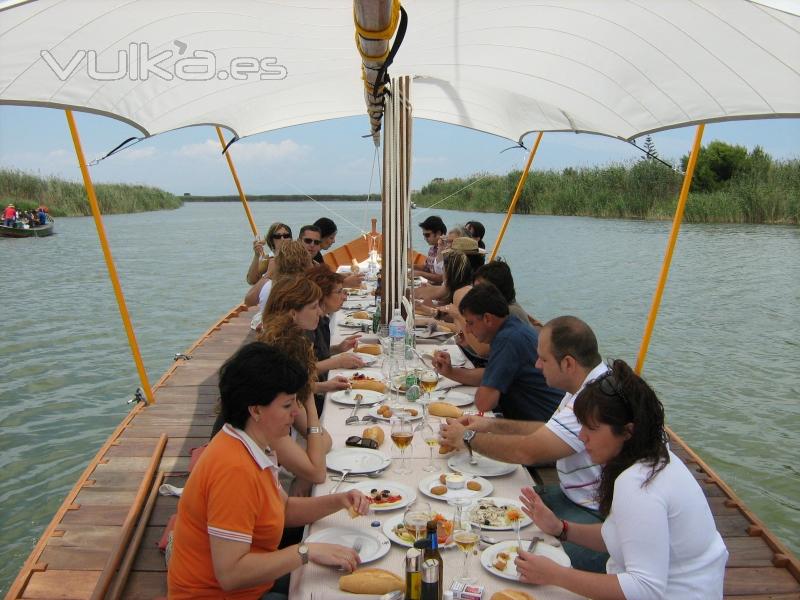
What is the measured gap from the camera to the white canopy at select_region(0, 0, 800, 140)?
3.44 meters

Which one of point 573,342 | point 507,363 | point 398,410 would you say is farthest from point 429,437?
point 573,342

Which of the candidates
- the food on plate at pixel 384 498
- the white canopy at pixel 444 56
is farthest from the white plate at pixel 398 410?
the white canopy at pixel 444 56

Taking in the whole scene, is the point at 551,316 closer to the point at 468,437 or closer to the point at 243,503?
the point at 468,437

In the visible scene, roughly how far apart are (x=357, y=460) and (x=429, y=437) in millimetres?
376

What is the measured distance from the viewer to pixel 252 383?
199 cm

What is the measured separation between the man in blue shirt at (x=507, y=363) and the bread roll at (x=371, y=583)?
5.31 ft

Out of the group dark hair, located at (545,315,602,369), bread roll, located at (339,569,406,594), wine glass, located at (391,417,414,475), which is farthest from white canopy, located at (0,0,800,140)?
bread roll, located at (339,569,406,594)

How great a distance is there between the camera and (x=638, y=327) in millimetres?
13484

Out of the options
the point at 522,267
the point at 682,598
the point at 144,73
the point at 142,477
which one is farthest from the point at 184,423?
the point at 522,267

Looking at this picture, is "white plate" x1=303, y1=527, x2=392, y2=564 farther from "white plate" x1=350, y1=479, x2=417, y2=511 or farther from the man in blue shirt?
the man in blue shirt

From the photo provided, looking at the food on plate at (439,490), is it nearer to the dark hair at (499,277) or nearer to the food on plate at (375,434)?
the food on plate at (375,434)

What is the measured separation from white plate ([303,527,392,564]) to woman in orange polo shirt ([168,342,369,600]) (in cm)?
8

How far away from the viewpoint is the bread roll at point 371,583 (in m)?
1.79

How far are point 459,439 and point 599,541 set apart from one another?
0.69 metres
